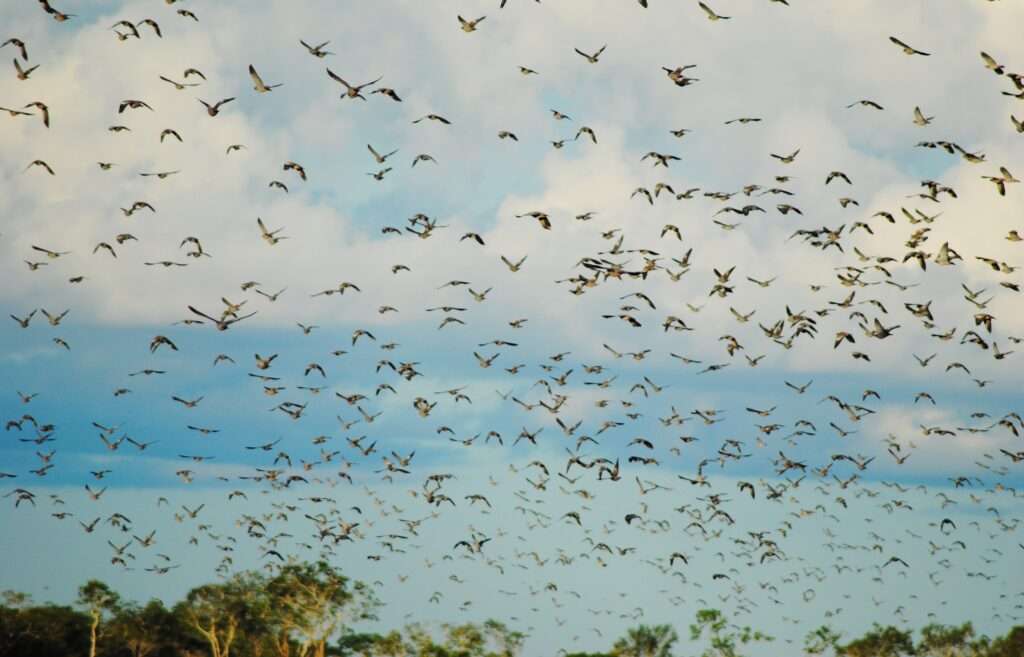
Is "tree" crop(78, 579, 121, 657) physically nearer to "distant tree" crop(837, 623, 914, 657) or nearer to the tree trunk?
the tree trunk

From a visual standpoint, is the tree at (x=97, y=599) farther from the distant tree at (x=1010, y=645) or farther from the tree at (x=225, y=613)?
the distant tree at (x=1010, y=645)

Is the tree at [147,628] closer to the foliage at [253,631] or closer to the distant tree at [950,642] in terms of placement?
the foliage at [253,631]

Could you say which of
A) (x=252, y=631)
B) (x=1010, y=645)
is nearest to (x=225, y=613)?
(x=252, y=631)

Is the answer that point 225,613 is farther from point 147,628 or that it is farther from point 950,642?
point 950,642

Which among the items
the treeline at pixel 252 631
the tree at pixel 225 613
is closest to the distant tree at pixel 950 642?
the treeline at pixel 252 631

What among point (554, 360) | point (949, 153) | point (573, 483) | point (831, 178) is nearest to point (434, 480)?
point (573, 483)

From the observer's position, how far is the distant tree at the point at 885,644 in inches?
4938

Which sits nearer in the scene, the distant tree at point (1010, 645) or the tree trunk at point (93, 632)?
the tree trunk at point (93, 632)

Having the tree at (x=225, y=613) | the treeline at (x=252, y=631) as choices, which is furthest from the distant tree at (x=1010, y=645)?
the tree at (x=225, y=613)

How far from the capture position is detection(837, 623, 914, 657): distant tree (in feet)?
412

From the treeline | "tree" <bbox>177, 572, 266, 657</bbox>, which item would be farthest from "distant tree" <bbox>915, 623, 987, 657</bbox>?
"tree" <bbox>177, 572, 266, 657</bbox>

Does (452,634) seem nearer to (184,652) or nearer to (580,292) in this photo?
(184,652)

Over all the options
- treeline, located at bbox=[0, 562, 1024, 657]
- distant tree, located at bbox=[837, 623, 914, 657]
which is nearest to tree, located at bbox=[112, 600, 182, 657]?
treeline, located at bbox=[0, 562, 1024, 657]

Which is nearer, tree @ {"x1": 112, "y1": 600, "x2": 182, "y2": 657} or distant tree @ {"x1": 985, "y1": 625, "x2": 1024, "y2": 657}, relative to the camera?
tree @ {"x1": 112, "y1": 600, "x2": 182, "y2": 657}
